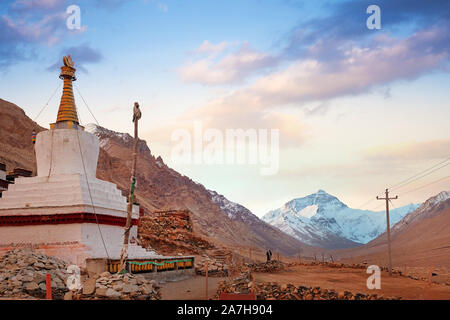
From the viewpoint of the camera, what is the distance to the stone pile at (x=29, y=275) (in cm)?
1554

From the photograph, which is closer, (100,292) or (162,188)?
(100,292)

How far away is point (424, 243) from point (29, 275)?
2991 inches

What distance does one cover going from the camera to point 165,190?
11600 centimetres

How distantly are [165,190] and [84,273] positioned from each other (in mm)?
96883

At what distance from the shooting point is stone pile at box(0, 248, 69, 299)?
15.5m

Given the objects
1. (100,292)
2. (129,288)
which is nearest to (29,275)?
(100,292)

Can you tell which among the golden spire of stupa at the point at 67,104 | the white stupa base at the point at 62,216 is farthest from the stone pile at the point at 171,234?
the golden spire of stupa at the point at 67,104

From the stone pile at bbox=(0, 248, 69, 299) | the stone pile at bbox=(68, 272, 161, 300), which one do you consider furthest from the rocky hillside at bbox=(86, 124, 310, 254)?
the stone pile at bbox=(68, 272, 161, 300)

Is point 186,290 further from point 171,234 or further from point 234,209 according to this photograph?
point 234,209

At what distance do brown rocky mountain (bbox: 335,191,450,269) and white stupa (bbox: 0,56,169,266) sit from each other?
36891 millimetres

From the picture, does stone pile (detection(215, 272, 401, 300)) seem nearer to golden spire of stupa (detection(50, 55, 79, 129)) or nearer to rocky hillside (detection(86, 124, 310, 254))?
golden spire of stupa (detection(50, 55, 79, 129))

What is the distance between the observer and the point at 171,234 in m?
35.9

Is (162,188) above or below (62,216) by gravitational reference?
above
